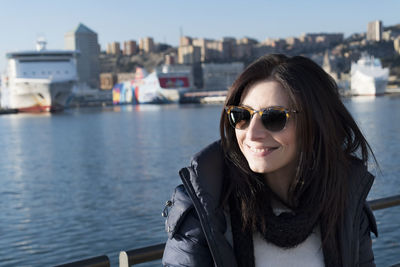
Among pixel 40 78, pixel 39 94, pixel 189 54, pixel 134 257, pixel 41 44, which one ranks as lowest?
pixel 39 94

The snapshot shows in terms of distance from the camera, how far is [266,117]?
1.28 meters

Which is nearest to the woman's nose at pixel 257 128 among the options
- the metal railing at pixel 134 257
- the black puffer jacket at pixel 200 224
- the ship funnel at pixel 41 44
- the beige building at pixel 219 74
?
the black puffer jacket at pixel 200 224

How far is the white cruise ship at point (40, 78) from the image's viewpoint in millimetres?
52719

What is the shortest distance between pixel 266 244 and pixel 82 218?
7.90 metres

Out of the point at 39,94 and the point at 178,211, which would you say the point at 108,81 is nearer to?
the point at 39,94

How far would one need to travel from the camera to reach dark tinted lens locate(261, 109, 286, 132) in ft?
4.18

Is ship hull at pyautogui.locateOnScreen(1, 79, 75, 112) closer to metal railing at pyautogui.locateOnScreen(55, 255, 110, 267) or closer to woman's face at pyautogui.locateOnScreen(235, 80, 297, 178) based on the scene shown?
metal railing at pyautogui.locateOnScreen(55, 255, 110, 267)

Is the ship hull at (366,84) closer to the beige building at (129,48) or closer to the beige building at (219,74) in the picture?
the beige building at (219,74)

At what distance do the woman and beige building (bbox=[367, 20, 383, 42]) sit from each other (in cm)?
11624

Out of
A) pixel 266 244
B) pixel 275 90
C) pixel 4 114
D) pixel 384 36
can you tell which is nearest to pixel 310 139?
pixel 275 90

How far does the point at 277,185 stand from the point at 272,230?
152mm

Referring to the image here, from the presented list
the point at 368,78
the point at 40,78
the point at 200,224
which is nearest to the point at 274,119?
the point at 200,224

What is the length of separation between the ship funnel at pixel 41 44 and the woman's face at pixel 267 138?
60.7 meters

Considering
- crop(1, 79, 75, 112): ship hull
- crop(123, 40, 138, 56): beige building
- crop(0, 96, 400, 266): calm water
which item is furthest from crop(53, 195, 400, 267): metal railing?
crop(123, 40, 138, 56): beige building
